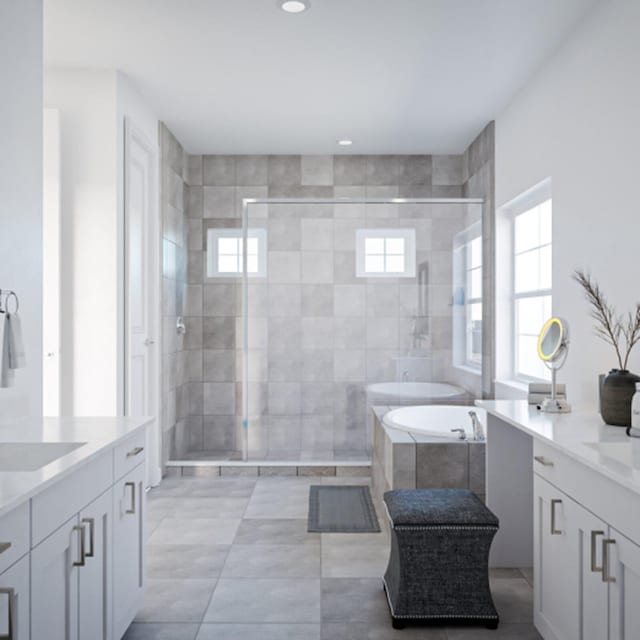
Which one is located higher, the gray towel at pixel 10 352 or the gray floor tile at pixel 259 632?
the gray towel at pixel 10 352

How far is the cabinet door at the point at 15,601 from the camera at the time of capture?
1355mm

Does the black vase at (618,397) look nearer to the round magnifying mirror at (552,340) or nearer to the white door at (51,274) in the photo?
the round magnifying mirror at (552,340)

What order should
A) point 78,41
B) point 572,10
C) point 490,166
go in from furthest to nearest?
point 490,166 < point 78,41 < point 572,10

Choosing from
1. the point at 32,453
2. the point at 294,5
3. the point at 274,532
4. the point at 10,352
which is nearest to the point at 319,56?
the point at 294,5

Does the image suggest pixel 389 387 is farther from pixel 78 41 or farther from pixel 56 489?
pixel 56 489

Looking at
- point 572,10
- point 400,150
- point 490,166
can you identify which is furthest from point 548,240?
point 400,150

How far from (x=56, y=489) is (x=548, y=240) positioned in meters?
3.20

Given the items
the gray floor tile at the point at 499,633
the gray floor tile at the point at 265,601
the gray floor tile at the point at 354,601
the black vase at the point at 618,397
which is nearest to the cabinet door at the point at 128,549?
the gray floor tile at the point at 265,601

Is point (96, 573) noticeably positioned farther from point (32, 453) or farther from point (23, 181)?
point (23, 181)

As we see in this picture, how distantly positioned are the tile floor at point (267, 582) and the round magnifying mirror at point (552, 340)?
3.36 ft

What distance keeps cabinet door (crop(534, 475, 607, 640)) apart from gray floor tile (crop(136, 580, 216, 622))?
1311 millimetres

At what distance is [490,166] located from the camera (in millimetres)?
4660

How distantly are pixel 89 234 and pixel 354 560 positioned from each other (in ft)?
7.62

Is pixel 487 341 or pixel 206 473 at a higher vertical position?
pixel 487 341
